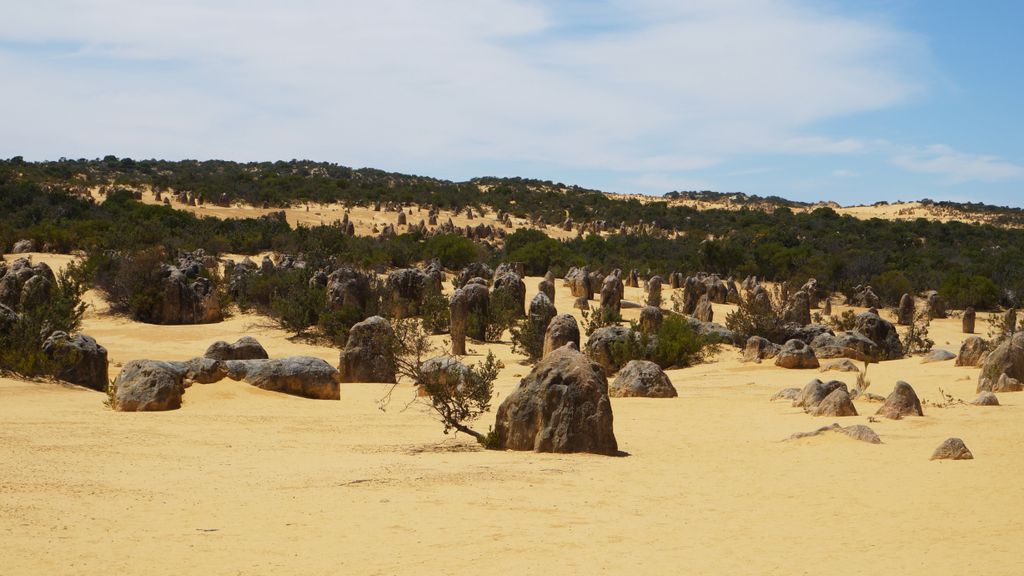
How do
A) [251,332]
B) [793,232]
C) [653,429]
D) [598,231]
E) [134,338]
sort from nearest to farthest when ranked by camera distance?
[653,429]
[134,338]
[251,332]
[793,232]
[598,231]

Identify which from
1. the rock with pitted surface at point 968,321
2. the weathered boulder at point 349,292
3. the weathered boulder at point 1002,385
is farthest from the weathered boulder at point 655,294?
the weathered boulder at point 1002,385

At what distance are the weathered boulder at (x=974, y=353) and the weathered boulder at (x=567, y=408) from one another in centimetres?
1074

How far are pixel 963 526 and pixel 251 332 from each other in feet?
64.8

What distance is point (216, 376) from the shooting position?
1419cm

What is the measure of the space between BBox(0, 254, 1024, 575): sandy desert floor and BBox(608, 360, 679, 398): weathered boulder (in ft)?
6.89

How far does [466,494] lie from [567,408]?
236 centimetres

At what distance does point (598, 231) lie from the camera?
210 ft

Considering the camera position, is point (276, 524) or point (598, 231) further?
point (598, 231)

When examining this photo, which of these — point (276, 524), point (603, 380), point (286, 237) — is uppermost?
point (286, 237)

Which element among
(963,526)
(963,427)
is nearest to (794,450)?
(963,427)

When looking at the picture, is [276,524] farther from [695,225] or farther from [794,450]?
[695,225]

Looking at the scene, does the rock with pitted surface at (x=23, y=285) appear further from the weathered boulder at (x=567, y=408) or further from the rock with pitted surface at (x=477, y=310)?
the weathered boulder at (x=567, y=408)

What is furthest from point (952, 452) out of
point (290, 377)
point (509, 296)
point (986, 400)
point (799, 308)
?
point (799, 308)

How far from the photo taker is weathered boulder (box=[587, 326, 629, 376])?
771 inches
